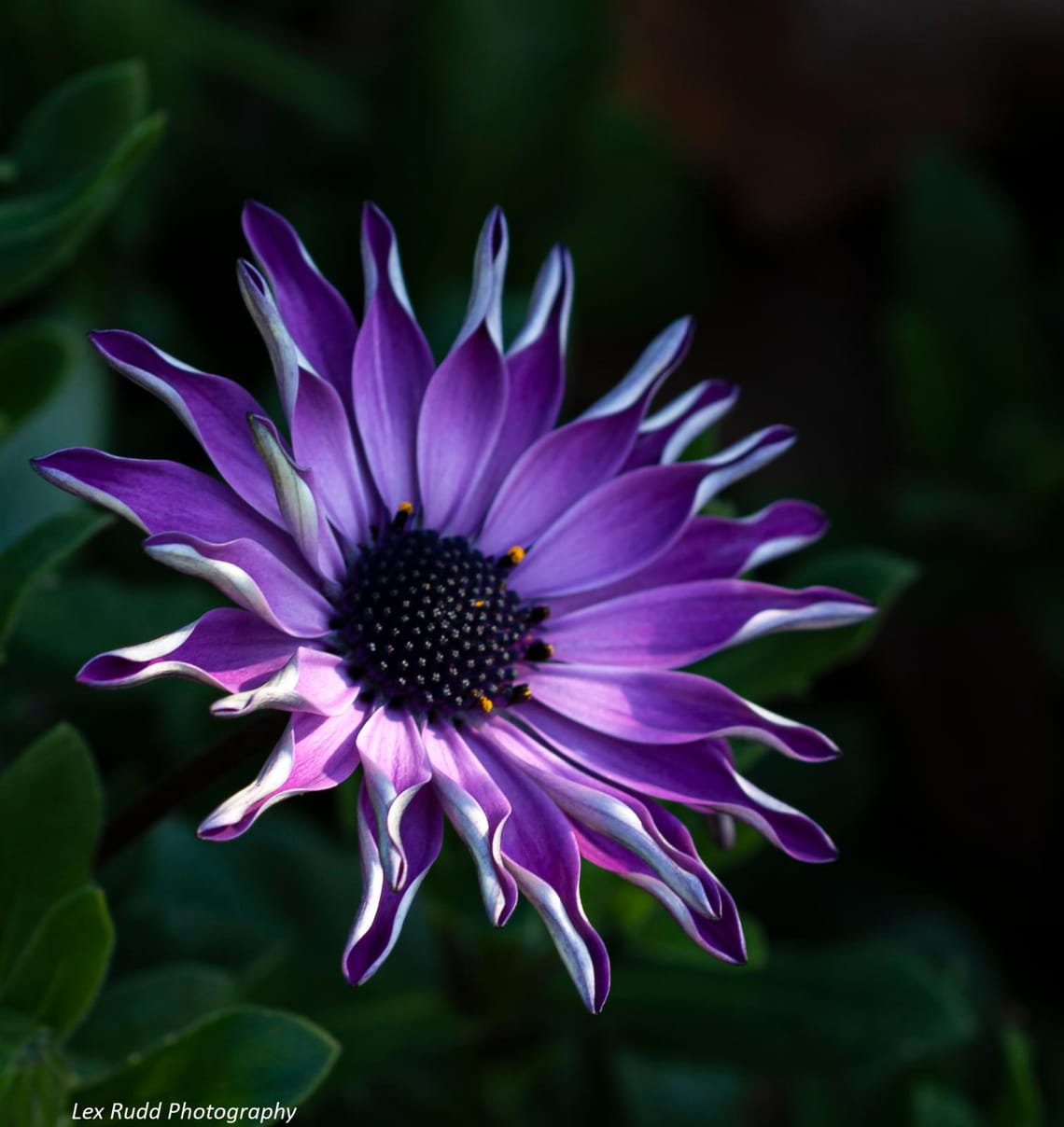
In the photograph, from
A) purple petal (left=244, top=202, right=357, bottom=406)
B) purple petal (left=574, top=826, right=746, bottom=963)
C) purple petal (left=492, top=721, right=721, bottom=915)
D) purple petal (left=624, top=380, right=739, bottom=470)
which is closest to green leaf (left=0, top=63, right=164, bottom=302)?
purple petal (left=244, top=202, right=357, bottom=406)

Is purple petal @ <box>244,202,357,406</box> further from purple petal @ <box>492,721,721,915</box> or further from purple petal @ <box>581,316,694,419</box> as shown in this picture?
purple petal @ <box>492,721,721,915</box>

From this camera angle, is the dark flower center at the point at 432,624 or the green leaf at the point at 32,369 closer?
the dark flower center at the point at 432,624

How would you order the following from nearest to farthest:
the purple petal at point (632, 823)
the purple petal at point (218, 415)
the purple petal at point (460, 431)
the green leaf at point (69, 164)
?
1. the purple petal at point (632, 823)
2. the purple petal at point (218, 415)
3. the purple petal at point (460, 431)
4. the green leaf at point (69, 164)

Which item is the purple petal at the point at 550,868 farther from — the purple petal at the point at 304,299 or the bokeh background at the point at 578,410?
the purple petal at the point at 304,299

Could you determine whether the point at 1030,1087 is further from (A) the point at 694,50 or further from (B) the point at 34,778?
(A) the point at 694,50

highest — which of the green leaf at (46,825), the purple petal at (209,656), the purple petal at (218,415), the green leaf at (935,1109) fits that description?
the purple petal at (218,415)

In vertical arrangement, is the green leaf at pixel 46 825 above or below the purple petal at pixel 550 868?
below

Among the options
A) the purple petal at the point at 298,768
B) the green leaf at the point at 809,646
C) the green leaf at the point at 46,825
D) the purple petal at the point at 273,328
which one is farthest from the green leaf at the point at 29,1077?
the green leaf at the point at 809,646
